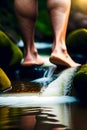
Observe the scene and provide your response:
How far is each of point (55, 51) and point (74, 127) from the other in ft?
6.75

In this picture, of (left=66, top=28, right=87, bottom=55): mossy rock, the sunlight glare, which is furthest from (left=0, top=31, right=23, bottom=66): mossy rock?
the sunlight glare

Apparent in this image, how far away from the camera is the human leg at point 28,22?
17.3ft

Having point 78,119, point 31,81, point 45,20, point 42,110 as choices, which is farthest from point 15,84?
point 45,20

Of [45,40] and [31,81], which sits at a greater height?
[45,40]

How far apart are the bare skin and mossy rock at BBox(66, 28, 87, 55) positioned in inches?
25.8

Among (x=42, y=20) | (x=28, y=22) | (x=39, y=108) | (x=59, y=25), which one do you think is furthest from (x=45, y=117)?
(x=42, y=20)

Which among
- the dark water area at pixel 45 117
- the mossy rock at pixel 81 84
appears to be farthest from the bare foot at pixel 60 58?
the dark water area at pixel 45 117

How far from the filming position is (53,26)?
5.15 metres

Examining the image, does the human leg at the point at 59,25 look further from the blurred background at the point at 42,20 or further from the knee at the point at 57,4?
the blurred background at the point at 42,20

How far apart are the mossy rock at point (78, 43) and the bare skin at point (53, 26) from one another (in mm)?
655

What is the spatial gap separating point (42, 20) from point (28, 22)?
11.8 metres

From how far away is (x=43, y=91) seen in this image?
430 cm

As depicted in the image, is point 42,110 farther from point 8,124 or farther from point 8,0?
point 8,0

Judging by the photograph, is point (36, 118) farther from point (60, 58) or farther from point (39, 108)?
point (60, 58)
